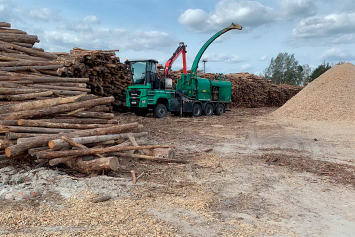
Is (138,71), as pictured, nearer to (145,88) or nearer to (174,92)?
(145,88)

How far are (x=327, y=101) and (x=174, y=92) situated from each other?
9441 mm

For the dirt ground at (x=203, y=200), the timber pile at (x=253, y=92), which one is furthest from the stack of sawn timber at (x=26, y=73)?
the timber pile at (x=253, y=92)

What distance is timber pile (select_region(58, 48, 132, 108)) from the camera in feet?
45.9

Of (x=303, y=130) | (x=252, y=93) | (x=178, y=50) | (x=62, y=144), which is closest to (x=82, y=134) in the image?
(x=62, y=144)

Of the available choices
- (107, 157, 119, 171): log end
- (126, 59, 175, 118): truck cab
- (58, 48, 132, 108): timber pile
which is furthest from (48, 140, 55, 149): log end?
(126, 59, 175, 118): truck cab

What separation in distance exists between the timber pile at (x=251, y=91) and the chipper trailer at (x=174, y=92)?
4288 millimetres

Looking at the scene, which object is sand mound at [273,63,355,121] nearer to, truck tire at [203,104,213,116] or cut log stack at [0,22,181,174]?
truck tire at [203,104,213,116]

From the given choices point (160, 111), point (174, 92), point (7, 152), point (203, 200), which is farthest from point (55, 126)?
point (174, 92)

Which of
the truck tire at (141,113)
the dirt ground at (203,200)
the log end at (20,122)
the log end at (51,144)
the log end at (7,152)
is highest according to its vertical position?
the log end at (20,122)

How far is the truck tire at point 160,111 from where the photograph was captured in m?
16.5

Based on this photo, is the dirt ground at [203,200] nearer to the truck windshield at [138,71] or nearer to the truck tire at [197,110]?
the truck windshield at [138,71]

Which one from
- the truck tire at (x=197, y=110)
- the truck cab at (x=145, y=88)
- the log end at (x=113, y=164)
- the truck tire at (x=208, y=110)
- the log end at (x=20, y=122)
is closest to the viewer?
the log end at (x=113, y=164)

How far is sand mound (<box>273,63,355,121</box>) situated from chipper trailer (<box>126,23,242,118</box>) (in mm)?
3971

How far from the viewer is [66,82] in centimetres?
932
